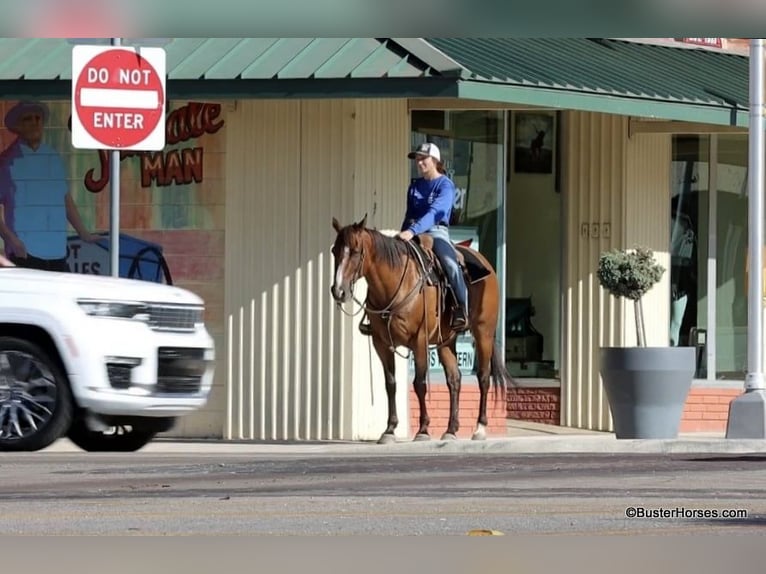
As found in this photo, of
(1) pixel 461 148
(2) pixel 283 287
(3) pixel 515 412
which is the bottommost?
(3) pixel 515 412

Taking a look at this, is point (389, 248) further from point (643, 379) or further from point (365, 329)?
point (643, 379)

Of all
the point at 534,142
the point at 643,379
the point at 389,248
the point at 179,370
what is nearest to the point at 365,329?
the point at 389,248

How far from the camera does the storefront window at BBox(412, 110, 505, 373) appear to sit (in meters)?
20.8

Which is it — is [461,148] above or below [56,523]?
above

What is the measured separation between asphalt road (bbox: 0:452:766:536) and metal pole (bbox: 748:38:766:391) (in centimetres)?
412

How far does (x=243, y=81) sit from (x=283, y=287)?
2.24 m

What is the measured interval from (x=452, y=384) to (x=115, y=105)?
16.9 feet

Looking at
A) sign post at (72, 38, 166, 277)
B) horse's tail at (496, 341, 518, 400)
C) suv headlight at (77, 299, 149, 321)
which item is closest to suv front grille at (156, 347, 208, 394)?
suv headlight at (77, 299, 149, 321)

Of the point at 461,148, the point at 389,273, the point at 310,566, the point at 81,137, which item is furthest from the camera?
the point at 461,148

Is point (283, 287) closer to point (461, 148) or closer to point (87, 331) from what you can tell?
point (461, 148)

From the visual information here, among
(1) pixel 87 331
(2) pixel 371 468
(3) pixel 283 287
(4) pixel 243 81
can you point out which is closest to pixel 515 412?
(3) pixel 283 287

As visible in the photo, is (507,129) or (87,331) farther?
(507,129)

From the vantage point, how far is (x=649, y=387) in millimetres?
18891

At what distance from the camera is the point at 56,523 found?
991 cm
